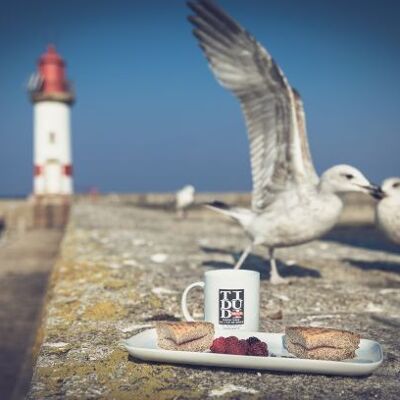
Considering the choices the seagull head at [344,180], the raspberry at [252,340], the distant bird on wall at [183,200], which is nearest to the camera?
the raspberry at [252,340]

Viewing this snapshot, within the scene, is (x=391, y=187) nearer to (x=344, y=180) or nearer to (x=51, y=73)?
(x=344, y=180)

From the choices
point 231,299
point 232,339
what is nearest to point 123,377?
point 232,339

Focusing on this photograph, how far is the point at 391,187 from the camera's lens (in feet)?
14.2

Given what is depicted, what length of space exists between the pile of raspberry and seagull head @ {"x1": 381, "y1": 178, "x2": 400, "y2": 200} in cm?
263

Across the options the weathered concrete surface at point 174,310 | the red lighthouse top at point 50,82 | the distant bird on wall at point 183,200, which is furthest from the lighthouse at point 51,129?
the weathered concrete surface at point 174,310

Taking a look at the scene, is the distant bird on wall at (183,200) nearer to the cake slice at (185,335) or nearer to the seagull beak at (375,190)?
the seagull beak at (375,190)

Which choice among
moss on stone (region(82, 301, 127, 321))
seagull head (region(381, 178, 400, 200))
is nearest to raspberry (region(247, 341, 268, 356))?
moss on stone (region(82, 301, 127, 321))

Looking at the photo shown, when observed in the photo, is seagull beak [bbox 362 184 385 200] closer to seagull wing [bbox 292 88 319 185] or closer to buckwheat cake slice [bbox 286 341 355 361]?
seagull wing [bbox 292 88 319 185]

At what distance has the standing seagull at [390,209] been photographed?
4289 millimetres

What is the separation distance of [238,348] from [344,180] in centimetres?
212

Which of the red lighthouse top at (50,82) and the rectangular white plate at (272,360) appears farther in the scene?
the red lighthouse top at (50,82)

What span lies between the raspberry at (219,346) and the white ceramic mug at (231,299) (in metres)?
0.27

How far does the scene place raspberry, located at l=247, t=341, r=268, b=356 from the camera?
1870mm

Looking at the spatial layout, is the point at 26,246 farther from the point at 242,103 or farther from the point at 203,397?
the point at 203,397
